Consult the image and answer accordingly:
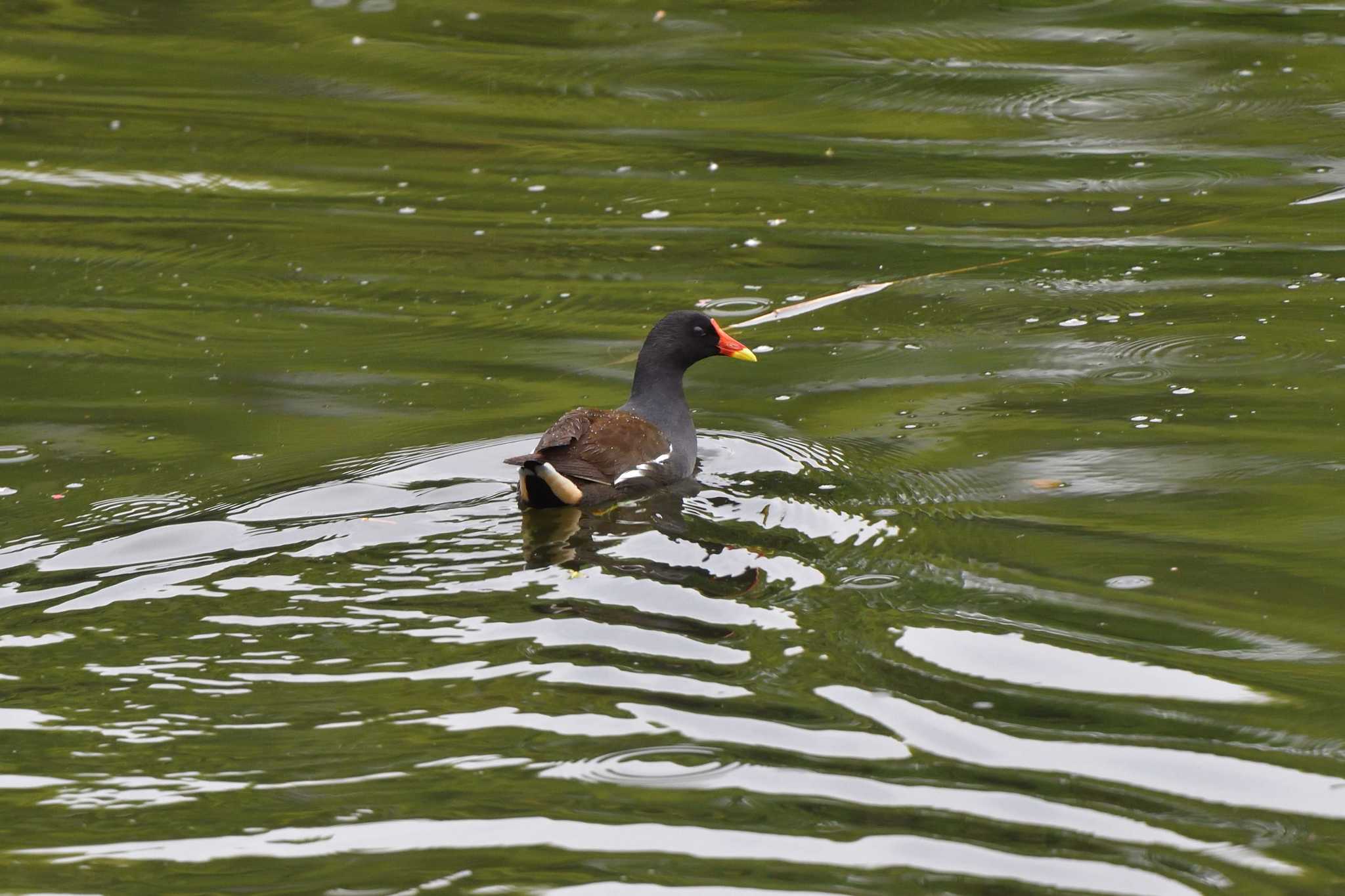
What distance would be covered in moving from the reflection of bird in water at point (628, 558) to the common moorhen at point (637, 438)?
0.26 ft

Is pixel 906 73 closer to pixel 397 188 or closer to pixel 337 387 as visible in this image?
pixel 397 188

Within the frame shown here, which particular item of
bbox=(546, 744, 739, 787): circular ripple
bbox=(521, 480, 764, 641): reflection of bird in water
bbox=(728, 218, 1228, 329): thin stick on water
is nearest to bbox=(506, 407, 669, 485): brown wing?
bbox=(521, 480, 764, 641): reflection of bird in water

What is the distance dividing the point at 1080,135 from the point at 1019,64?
1.42m

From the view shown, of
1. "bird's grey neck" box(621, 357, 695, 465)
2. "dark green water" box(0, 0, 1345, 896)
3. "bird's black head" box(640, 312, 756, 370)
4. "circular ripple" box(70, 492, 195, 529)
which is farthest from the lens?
"bird's black head" box(640, 312, 756, 370)

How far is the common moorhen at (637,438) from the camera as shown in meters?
6.89

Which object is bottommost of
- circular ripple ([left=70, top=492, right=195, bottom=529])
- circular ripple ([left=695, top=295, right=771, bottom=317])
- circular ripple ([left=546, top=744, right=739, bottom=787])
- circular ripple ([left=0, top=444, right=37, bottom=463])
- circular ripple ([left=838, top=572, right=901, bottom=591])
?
circular ripple ([left=546, top=744, right=739, bottom=787])

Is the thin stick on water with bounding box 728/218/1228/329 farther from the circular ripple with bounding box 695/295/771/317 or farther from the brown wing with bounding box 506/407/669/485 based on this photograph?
the brown wing with bounding box 506/407/669/485

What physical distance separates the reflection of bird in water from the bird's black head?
0.75 meters

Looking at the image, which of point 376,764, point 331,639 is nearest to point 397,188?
point 331,639

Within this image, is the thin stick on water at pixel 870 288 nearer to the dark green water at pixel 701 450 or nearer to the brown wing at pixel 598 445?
the dark green water at pixel 701 450

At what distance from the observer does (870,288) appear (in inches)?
383

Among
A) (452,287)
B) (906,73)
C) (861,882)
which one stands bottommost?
(861,882)

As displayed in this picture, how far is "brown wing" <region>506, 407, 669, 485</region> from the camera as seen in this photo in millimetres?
6938

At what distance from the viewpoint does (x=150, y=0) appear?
1492 centimetres
